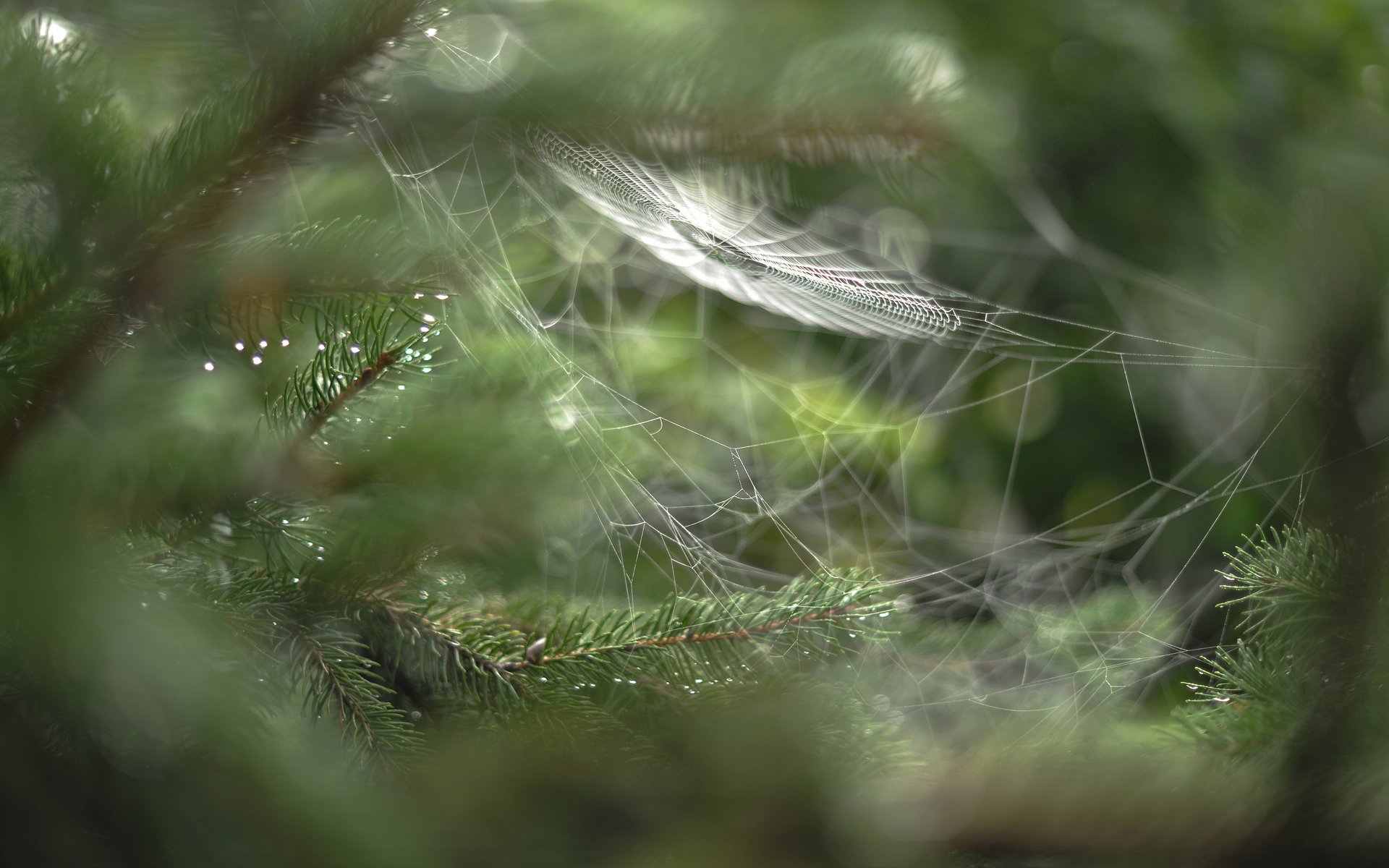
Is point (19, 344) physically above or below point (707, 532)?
above

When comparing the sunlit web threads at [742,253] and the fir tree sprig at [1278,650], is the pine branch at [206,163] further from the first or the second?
the fir tree sprig at [1278,650]

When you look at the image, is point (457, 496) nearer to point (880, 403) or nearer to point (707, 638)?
point (707, 638)

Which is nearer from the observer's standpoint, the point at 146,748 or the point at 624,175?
the point at 146,748

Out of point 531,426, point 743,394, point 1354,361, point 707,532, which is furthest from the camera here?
point 743,394

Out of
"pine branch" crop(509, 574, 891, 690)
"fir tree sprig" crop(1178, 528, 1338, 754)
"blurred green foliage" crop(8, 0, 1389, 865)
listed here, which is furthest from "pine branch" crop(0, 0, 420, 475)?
"fir tree sprig" crop(1178, 528, 1338, 754)

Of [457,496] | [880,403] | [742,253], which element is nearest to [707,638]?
[457,496]

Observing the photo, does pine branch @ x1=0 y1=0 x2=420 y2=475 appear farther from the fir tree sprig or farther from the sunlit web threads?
the fir tree sprig

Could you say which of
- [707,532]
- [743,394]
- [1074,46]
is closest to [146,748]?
[707,532]

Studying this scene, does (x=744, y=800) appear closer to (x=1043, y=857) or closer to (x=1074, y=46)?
(x=1043, y=857)
